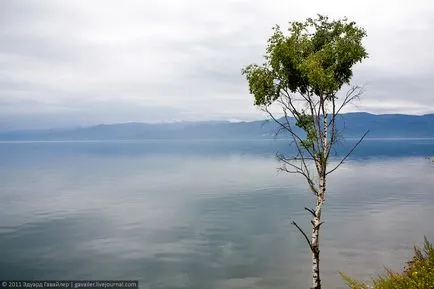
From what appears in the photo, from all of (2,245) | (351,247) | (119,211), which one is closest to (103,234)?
(2,245)

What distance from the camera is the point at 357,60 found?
82.9 ft

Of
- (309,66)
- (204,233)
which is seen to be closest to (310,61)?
(309,66)

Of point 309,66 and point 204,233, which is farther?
point 204,233

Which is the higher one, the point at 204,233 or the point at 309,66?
the point at 309,66

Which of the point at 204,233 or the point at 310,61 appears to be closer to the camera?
the point at 310,61

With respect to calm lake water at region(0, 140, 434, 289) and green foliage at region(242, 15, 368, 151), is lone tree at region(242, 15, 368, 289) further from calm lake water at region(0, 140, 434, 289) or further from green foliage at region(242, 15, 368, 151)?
calm lake water at region(0, 140, 434, 289)

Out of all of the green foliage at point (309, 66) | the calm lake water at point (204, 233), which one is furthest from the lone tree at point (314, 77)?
the calm lake water at point (204, 233)

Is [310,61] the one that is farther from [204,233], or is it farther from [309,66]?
[204,233]

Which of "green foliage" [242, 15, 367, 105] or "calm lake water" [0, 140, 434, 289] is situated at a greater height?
"green foliage" [242, 15, 367, 105]

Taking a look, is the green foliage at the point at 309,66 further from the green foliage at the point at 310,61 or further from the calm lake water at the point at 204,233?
the calm lake water at the point at 204,233

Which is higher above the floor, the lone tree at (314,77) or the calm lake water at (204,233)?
the lone tree at (314,77)

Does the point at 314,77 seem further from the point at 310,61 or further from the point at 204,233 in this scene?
the point at 204,233

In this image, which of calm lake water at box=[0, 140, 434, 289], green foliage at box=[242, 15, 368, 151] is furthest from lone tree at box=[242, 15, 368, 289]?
calm lake water at box=[0, 140, 434, 289]

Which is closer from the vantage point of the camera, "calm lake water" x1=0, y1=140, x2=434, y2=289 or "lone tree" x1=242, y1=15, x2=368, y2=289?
"lone tree" x1=242, y1=15, x2=368, y2=289
